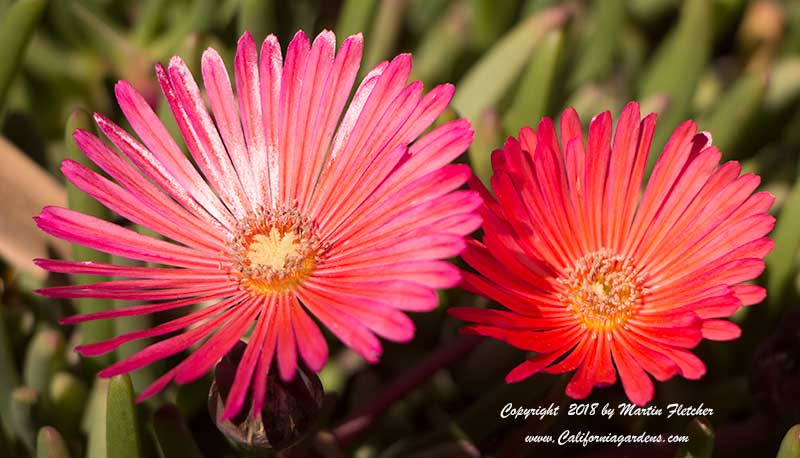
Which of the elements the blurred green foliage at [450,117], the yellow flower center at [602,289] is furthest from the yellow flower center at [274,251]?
the yellow flower center at [602,289]

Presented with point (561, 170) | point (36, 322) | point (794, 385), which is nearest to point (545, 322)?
point (561, 170)

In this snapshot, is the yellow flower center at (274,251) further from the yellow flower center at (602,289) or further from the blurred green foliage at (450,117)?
the yellow flower center at (602,289)

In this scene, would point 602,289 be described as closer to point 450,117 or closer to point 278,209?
point 450,117

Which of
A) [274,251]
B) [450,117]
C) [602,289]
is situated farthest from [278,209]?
[602,289]

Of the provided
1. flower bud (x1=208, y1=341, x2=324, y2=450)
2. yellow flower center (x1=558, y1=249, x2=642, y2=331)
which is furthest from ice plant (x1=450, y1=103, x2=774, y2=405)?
flower bud (x1=208, y1=341, x2=324, y2=450)

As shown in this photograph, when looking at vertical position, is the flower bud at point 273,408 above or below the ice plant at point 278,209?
below

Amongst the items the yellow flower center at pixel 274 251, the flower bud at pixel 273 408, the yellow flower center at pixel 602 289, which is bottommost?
the yellow flower center at pixel 602 289
